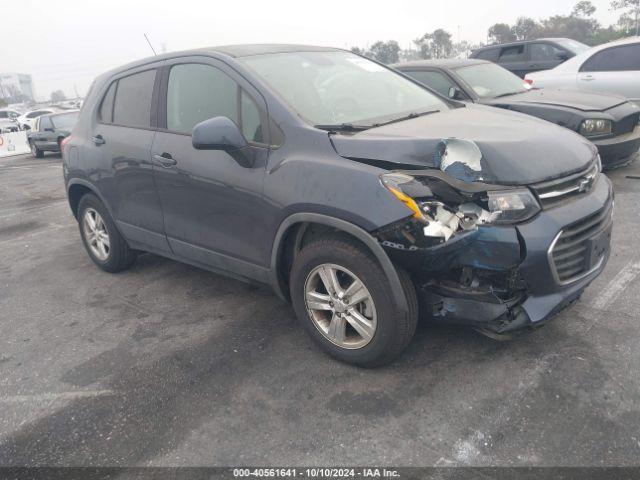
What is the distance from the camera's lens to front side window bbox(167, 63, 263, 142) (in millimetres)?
3270

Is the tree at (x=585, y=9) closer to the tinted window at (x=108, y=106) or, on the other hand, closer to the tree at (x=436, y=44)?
the tree at (x=436, y=44)

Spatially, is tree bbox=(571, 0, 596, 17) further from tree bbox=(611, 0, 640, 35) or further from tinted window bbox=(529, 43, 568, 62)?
tinted window bbox=(529, 43, 568, 62)

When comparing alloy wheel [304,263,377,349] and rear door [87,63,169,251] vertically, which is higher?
rear door [87,63,169,251]

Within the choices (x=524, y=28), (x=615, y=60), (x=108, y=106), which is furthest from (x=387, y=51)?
(x=108, y=106)

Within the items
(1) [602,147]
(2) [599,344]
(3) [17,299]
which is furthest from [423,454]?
(1) [602,147]

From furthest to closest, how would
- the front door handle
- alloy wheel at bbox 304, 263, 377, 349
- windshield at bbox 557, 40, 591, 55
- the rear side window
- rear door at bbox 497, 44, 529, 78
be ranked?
the rear side window, rear door at bbox 497, 44, 529, 78, windshield at bbox 557, 40, 591, 55, the front door handle, alloy wheel at bbox 304, 263, 377, 349

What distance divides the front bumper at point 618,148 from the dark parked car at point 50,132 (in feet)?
49.1

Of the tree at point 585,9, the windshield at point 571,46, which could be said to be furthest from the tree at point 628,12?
the windshield at point 571,46

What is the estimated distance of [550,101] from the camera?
6.14 metres

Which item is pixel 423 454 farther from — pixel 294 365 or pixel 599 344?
pixel 599 344

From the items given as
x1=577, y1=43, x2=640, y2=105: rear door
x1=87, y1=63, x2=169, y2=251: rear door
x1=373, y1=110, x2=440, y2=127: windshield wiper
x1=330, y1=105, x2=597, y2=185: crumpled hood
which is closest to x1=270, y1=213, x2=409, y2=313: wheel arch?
x1=330, y1=105, x2=597, y2=185: crumpled hood

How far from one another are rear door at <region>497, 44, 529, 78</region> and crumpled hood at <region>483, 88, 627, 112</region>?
5.92 m

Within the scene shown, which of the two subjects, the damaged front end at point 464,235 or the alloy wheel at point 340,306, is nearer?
the damaged front end at point 464,235

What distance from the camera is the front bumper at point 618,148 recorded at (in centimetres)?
572
